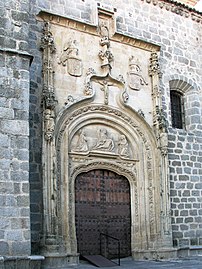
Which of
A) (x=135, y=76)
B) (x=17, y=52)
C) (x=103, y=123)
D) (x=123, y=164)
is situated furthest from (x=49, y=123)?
(x=135, y=76)

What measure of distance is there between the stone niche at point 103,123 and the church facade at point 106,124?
25 millimetres

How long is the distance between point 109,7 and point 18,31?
12.9 feet

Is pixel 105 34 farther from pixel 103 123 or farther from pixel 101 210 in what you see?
pixel 101 210

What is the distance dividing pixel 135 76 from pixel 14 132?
15.2 ft

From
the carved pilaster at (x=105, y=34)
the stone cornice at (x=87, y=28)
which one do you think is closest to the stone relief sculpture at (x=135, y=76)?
the stone cornice at (x=87, y=28)

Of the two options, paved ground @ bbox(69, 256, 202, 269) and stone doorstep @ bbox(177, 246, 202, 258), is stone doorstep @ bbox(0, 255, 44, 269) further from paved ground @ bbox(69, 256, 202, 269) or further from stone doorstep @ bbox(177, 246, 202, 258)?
stone doorstep @ bbox(177, 246, 202, 258)

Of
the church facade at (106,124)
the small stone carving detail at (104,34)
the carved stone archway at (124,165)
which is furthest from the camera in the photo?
the small stone carving detail at (104,34)

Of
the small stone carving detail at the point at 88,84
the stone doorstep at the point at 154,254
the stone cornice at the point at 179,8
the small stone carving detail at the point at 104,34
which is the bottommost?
the stone doorstep at the point at 154,254

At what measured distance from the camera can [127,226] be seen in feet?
36.2

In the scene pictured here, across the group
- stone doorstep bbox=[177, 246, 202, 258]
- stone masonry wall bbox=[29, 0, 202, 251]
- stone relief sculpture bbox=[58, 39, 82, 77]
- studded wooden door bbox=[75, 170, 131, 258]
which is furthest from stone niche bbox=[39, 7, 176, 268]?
stone doorstep bbox=[177, 246, 202, 258]

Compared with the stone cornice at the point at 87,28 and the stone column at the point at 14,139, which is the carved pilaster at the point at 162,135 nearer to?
the stone cornice at the point at 87,28

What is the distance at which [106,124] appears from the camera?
1105 centimetres

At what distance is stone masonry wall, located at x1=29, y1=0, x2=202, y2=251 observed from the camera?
1079cm

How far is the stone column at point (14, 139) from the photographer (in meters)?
7.52
